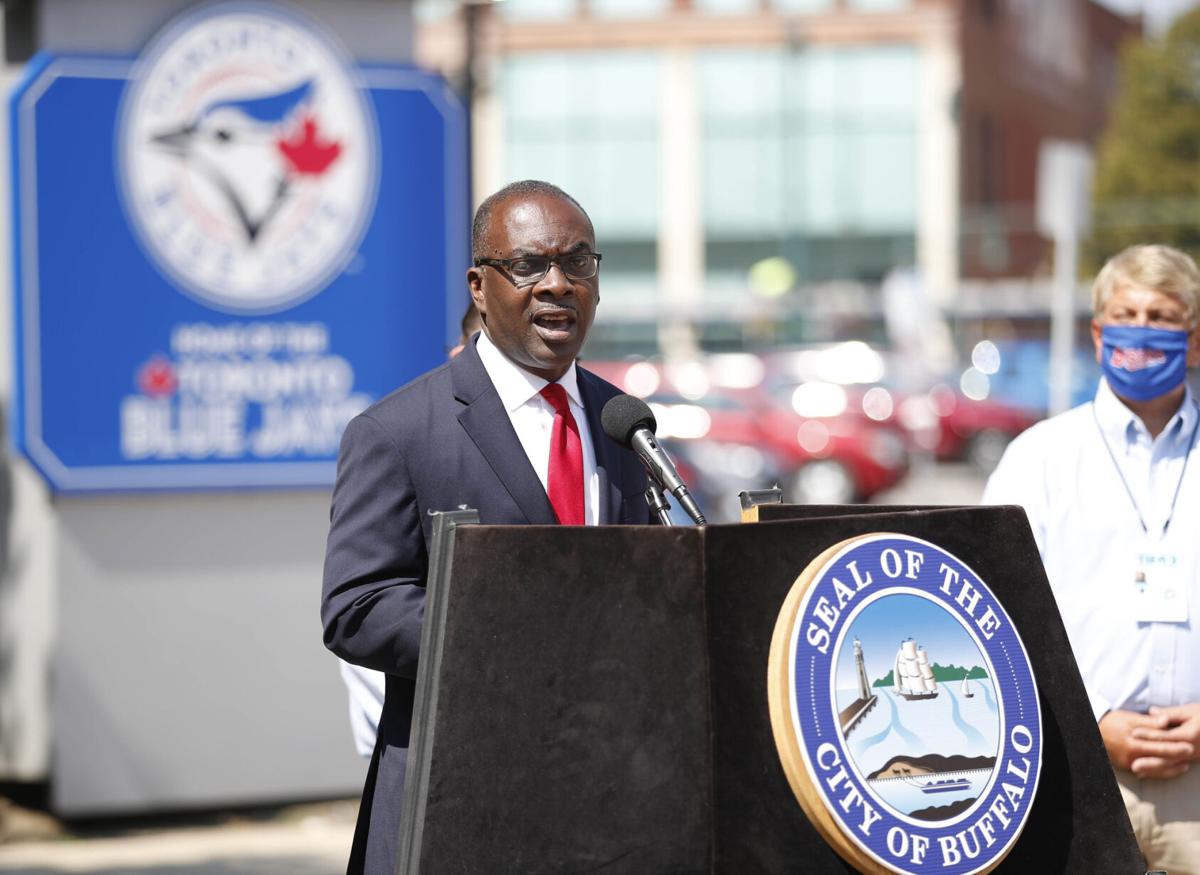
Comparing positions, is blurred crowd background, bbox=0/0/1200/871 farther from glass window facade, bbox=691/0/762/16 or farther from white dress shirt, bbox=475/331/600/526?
white dress shirt, bbox=475/331/600/526

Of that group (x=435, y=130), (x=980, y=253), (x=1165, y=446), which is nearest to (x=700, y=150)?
(x=980, y=253)

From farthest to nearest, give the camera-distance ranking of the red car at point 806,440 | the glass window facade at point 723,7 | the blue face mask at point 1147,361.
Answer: the glass window facade at point 723,7 → the red car at point 806,440 → the blue face mask at point 1147,361

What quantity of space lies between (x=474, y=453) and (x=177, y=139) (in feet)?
15.2

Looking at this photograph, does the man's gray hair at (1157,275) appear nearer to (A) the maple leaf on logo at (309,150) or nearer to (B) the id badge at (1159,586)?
(B) the id badge at (1159,586)

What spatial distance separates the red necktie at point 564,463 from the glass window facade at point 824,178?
177 ft

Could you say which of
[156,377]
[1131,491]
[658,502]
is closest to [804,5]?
[156,377]

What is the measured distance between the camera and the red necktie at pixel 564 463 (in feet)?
9.91

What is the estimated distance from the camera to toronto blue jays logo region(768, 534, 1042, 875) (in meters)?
2.50

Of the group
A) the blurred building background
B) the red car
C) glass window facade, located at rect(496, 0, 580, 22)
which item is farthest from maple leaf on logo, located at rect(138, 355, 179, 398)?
glass window facade, located at rect(496, 0, 580, 22)

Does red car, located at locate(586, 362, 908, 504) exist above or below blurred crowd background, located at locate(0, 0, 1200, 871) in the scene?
below

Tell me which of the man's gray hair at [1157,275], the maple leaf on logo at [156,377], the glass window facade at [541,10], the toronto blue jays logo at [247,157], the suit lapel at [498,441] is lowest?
the suit lapel at [498,441]

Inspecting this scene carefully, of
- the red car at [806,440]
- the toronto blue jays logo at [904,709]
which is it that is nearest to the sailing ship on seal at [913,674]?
the toronto blue jays logo at [904,709]

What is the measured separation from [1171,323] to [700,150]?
53568 millimetres

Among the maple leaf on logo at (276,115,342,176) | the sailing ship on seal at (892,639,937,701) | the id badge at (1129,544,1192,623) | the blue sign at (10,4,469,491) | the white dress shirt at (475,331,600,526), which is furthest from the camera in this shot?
the maple leaf on logo at (276,115,342,176)
